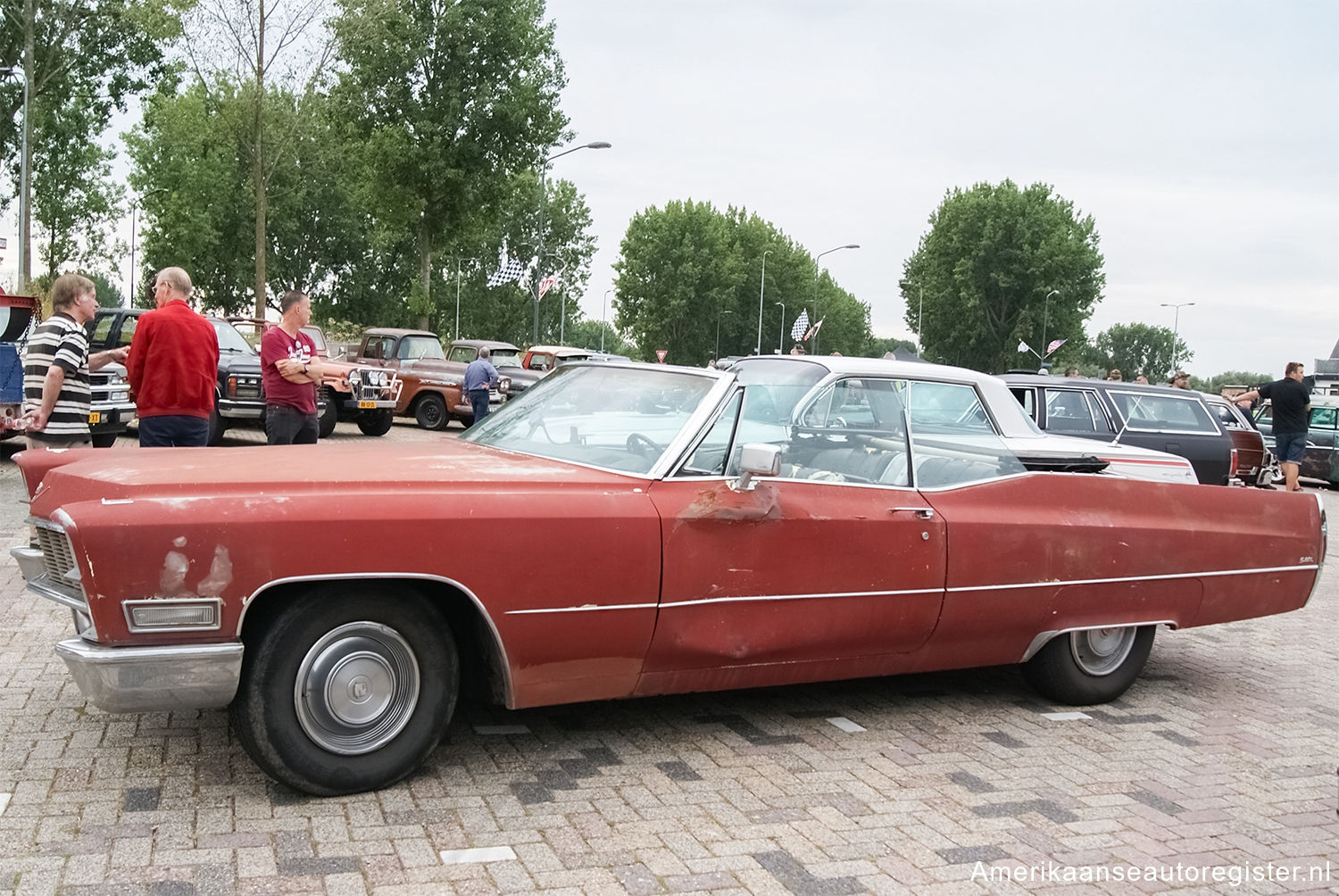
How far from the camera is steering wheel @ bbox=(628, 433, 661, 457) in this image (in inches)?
174

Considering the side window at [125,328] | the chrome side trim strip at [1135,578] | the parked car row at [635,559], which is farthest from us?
the side window at [125,328]

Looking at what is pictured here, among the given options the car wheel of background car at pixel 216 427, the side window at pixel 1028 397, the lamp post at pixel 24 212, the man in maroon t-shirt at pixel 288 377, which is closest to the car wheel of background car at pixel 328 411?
the car wheel of background car at pixel 216 427

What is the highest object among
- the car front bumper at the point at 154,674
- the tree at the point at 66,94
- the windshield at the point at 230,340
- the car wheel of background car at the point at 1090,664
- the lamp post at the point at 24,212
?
the tree at the point at 66,94

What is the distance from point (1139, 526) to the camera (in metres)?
5.21

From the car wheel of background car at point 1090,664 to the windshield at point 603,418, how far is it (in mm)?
2095

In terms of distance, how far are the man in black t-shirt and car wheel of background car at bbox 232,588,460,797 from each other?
14281 millimetres

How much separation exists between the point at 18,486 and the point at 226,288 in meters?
47.7

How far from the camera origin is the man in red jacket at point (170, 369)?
6418mm

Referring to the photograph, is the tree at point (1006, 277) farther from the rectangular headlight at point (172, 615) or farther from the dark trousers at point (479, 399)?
the rectangular headlight at point (172, 615)

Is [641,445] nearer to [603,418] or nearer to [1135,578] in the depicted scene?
[603,418]

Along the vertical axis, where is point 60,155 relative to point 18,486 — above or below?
above

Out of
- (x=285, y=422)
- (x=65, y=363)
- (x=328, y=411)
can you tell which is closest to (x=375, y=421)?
(x=328, y=411)

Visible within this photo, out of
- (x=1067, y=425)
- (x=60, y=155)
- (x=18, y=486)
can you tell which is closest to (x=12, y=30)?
(x=60, y=155)

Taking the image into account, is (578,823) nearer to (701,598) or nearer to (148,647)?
(701,598)
